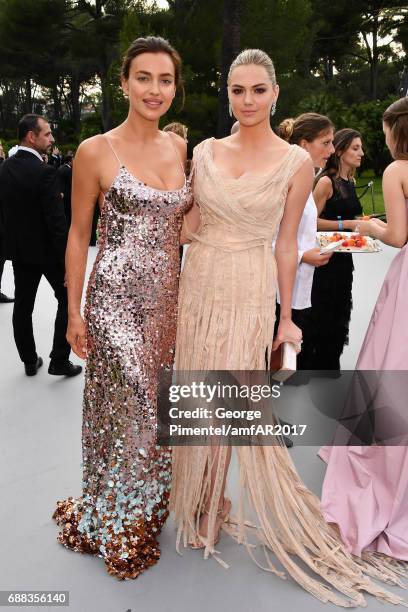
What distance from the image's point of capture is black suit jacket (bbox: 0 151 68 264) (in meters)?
4.01

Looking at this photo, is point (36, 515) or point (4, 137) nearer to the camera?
point (36, 515)

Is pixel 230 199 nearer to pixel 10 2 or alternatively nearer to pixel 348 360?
pixel 348 360

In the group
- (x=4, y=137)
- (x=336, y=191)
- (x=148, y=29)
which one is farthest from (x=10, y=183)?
(x=4, y=137)

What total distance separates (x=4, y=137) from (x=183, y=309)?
118ft

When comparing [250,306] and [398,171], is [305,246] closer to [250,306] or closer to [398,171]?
A: [398,171]

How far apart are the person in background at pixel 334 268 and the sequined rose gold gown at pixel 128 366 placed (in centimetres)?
199

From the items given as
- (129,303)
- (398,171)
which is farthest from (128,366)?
(398,171)

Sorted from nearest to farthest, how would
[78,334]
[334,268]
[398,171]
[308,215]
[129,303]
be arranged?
[129,303]
[78,334]
[398,171]
[308,215]
[334,268]

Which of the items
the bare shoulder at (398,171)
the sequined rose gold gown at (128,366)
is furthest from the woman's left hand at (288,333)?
the bare shoulder at (398,171)

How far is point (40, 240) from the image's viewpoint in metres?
4.07

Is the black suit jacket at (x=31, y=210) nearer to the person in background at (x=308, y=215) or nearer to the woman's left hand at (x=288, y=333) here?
the person in background at (x=308, y=215)

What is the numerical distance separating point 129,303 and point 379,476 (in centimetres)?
125

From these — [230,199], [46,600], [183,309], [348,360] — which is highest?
[230,199]

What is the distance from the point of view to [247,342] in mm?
2281
